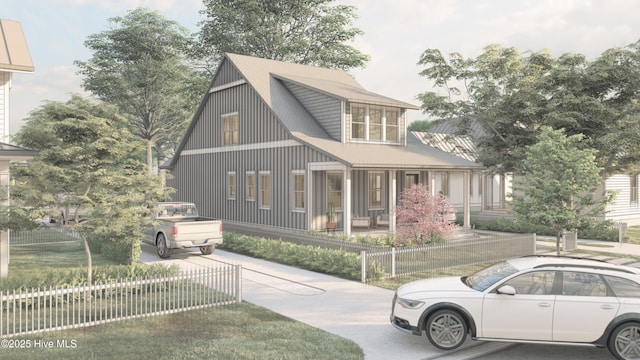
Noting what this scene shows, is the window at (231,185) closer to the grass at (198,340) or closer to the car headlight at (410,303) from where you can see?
the grass at (198,340)

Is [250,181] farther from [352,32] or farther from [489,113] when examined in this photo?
[352,32]

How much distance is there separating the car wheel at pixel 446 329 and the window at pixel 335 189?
1417 cm

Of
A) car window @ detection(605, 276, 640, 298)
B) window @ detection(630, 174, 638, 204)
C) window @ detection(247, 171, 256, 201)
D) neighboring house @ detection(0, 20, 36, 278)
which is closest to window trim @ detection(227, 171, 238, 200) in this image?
window @ detection(247, 171, 256, 201)

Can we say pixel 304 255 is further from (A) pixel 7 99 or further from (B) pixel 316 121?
(A) pixel 7 99

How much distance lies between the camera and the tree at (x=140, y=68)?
161 feet

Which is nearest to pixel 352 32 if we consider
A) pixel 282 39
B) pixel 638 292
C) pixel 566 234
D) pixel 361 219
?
pixel 282 39

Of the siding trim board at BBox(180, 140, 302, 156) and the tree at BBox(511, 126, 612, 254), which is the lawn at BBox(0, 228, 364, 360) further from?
the siding trim board at BBox(180, 140, 302, 156)

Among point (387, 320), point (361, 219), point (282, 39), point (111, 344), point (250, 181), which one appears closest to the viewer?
point (111, 344)

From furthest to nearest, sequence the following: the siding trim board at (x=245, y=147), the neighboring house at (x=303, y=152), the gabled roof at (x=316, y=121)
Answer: the siding trim board at (x=245, y=147) < the neighboring house at (x=303, y=152) < the gabled roof at (x=316, y=121)

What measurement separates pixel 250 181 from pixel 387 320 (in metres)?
16.3

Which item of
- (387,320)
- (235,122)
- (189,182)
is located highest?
(235,122)

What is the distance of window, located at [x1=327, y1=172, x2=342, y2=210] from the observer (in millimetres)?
22484

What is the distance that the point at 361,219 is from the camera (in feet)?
74.4

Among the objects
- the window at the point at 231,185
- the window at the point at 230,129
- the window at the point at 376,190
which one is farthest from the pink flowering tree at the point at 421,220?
the window at the point at 230,129
